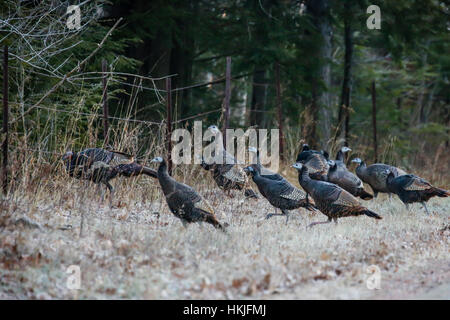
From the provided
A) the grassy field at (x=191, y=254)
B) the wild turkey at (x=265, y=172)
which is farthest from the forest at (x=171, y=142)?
the wild turkey at (x=265, y=172)

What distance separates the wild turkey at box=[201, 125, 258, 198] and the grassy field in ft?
4.88

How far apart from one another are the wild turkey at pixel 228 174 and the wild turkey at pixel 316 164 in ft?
5.40

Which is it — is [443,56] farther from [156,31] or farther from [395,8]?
[156,31]

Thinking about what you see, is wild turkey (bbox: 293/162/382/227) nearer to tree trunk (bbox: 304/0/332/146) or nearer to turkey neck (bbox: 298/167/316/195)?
turkey neck (bbox: 298/167/316/195)

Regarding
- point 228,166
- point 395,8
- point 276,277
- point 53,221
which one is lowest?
point 276,277

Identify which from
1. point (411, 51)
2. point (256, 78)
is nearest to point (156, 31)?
point (256, 78)

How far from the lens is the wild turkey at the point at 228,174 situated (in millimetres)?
11250

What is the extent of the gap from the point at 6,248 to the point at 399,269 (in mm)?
4463

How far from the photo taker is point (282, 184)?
10.3 m
